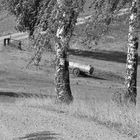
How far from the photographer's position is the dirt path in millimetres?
10711

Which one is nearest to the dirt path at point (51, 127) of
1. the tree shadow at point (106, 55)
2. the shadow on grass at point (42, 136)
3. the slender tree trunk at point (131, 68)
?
the shadow on grass at point (42, 136)

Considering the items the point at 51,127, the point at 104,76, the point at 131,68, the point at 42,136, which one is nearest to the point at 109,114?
the point at 51,127

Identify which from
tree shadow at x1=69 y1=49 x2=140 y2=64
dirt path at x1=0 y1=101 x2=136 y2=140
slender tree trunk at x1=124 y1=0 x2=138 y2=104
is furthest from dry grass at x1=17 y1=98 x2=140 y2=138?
tree shadow at x1=69 y1=49 x2=140 y2=64

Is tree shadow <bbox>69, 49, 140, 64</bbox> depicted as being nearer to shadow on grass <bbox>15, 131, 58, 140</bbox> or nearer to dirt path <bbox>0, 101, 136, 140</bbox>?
dirt path <bbox>0, 101, 136, 140</bbox>

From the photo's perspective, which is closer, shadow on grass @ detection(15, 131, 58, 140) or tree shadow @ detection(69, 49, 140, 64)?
shadow on grass @ detection(15, 131, 58, 140)

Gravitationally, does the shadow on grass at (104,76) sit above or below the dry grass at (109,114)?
below

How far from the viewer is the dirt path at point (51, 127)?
10711 mm

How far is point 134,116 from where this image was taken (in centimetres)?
1193

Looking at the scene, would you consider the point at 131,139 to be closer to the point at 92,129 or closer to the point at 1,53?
the point at 92,129

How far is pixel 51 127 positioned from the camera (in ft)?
38.9

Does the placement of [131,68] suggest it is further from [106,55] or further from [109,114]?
[106,55]

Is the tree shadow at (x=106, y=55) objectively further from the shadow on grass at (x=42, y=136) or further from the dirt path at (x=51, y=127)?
the shadow on grass at (x=42, y=136)

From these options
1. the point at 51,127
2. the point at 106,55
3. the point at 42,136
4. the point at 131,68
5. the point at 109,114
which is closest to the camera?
the point at 42,136

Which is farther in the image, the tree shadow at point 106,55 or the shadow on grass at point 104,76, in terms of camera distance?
the tree shadow at point 106,55
